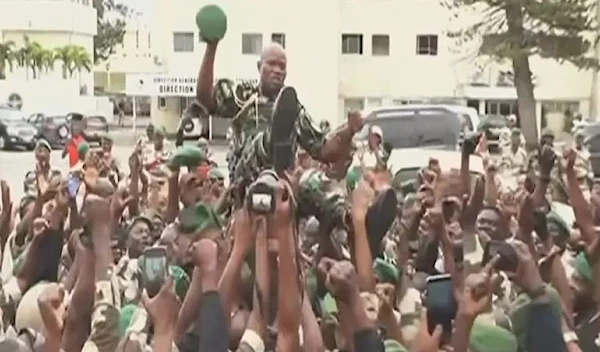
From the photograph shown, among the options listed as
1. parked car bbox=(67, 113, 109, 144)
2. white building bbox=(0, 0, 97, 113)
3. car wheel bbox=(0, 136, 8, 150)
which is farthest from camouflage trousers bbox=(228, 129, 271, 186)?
white building bbox=(0, 0, 97, 113)

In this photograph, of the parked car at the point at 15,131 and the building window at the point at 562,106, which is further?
the building window at the point at 562,106

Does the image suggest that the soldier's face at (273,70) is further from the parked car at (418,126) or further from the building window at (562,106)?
the building window at (562,106)

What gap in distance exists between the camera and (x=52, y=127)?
28.8 metres

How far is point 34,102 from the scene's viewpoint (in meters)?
36.2

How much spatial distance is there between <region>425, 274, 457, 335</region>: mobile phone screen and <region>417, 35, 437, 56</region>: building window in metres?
33.0

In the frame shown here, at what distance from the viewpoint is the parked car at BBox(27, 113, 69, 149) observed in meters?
28.5

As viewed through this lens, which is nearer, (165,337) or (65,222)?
(165,337)

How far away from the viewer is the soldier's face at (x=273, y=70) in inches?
158

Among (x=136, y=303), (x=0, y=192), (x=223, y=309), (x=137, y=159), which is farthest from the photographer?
(x=137, y=159)

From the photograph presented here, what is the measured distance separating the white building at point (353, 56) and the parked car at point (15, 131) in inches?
223

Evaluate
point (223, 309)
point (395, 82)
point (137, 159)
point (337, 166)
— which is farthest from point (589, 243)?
point (395, 82)

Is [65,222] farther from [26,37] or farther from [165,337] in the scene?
[26,37]

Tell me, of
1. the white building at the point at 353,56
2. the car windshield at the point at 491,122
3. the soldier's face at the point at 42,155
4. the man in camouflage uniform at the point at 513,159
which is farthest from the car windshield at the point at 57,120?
the soldier's face at the point at 42,155

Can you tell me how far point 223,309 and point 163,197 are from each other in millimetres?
3108
